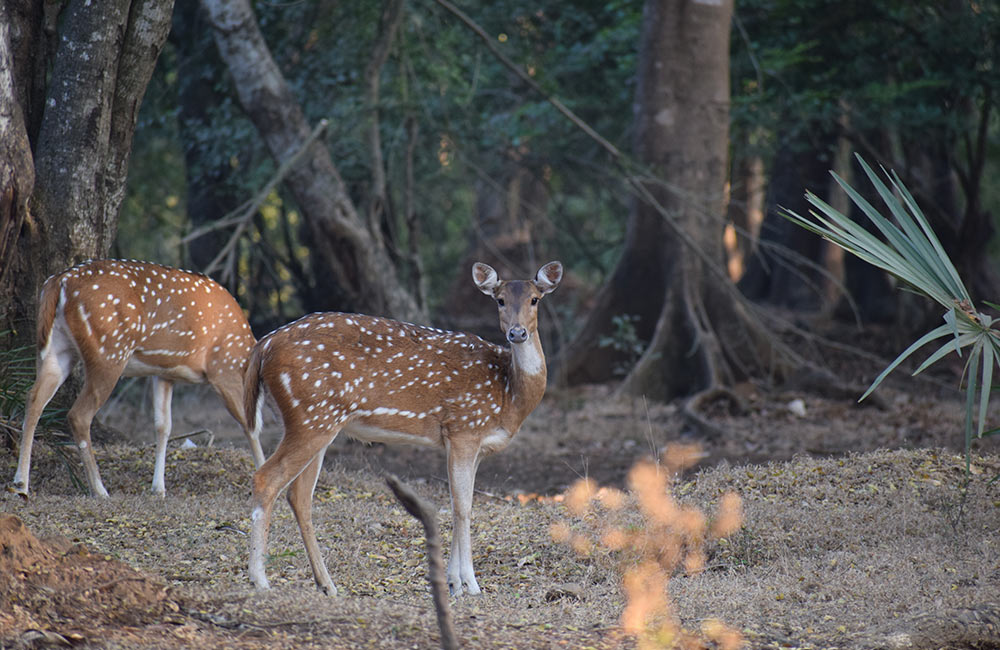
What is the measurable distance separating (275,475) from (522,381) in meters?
1.40

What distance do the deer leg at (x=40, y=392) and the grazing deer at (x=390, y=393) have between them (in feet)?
5.57

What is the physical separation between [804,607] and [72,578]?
320 cm

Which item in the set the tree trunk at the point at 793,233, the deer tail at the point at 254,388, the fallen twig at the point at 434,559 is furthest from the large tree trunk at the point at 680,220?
the fallen twig at the point at 434,559

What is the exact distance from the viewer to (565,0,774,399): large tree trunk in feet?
39.4

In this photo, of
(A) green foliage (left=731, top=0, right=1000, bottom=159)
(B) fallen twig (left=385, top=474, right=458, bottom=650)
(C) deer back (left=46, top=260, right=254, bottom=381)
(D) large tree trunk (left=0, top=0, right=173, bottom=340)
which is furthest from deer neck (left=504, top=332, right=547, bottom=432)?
(A) green foliage (left=731, top=0, right=1000, bottom=159)

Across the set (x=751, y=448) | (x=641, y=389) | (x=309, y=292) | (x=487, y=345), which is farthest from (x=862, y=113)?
(x=487, y=345)

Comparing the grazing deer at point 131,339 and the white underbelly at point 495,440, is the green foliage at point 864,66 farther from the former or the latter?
the white underbelly at point 495,440

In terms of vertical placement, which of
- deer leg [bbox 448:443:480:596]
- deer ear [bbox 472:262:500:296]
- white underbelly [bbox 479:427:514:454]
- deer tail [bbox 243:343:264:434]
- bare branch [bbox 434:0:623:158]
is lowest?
deer leg [bbox 448:443:480:596]

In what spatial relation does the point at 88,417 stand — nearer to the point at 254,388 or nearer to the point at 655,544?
the point at 254,388

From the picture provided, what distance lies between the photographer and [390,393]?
5.59 m

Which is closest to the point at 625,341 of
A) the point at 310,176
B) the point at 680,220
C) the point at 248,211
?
the point at 680,220

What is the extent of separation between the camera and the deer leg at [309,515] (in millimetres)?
5191

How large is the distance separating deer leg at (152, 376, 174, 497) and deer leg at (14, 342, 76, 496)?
2.46 ft

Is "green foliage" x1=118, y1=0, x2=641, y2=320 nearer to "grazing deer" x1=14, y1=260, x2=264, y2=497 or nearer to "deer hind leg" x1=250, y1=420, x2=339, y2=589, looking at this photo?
"grazing deer" x1=14, y1=260, x2=264, y2=497
